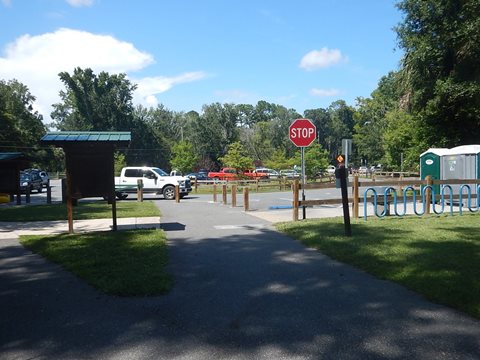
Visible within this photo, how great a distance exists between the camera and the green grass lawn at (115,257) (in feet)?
19.8

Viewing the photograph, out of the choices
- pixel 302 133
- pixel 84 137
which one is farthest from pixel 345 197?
pixel 84 137

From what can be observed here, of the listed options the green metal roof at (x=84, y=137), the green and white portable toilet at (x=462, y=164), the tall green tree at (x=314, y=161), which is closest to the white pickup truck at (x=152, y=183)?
the green and white portable toilet at (x=462, y=164)

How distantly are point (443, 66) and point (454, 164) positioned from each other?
22.4 ft

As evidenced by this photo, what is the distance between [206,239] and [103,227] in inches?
139

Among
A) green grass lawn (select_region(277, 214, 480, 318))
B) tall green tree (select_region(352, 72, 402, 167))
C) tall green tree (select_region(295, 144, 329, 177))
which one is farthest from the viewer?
tall green tree (select_region(352, 72, 402, 167))

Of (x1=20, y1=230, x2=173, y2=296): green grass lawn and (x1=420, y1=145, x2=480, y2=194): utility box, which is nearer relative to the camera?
(x1=20, y1=230, x2=173, y2=296): green grass lawn

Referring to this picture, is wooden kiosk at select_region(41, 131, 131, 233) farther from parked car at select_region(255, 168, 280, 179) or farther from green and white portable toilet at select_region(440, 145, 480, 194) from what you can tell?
parked car at select_region(255, 168, 280, 179)

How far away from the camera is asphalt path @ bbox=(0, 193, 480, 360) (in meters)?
4.00

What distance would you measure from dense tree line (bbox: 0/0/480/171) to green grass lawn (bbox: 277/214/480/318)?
12490 millimetres

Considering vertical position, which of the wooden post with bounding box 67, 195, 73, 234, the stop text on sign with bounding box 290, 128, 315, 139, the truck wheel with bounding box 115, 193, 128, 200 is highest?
the stop text on sign with bounding box 290, 128, 315, 139

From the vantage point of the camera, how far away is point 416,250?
7.85m

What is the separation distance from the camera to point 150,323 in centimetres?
468

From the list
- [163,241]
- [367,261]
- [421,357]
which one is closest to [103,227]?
[163,241]

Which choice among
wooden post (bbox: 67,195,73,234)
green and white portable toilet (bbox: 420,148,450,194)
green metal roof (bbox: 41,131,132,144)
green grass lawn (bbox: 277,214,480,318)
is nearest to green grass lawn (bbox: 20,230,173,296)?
wooden post (bbox: 67,195,73,234)
